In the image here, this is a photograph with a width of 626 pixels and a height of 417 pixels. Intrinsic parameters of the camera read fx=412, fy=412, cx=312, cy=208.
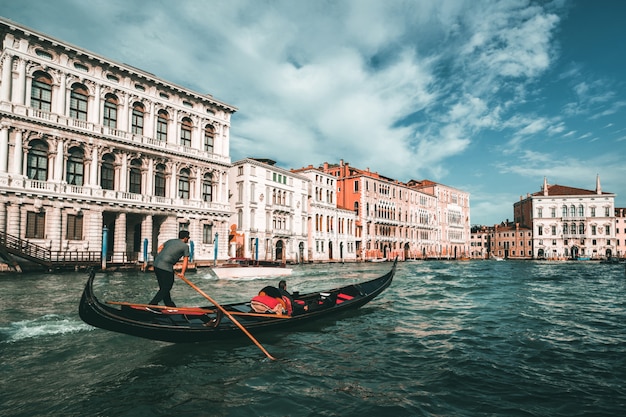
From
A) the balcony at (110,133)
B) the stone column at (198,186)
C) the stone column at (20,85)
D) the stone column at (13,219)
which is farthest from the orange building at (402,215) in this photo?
the stone column at (20,85)

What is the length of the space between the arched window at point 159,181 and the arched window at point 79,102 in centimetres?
515

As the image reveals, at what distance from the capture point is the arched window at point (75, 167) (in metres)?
22.4

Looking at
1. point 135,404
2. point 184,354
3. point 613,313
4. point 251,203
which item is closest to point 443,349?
point 184,354

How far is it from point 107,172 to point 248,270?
1092cm

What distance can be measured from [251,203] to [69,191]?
1422 centimetres

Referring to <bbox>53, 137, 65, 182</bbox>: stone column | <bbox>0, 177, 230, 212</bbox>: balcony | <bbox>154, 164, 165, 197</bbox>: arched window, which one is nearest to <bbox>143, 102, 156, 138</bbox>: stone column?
<bbox>154, 164, 165, 197</bbox>: arched window

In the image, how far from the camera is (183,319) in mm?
6379

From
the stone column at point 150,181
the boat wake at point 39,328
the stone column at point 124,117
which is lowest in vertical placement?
the boat wake at point 39,328

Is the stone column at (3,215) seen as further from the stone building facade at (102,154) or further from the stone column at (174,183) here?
the stone column at (174,183)

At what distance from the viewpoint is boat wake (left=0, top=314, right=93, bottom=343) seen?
268 inches

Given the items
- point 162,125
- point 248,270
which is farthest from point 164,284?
point 162,125

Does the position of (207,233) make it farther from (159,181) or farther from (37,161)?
(37,161)

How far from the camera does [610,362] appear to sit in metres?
6.09

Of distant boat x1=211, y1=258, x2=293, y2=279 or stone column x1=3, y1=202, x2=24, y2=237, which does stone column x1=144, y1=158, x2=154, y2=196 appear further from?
distant boat x1=211, y1=258, x2=293, y2=279
